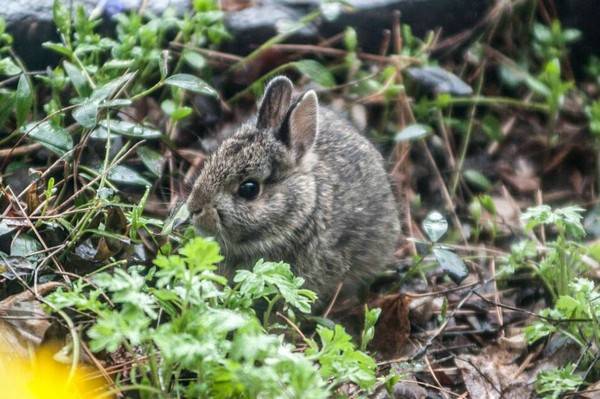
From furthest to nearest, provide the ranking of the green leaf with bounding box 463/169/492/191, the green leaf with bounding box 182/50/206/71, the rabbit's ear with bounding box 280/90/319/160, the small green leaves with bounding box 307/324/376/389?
the green leaf with bounding box 463/169/492/191 → the green leaf with bounding box 182/50/206/71 → the rabbit's ear with bounding box 280/90/319/160 → the small green leaves with bounding box 307/324/376/389

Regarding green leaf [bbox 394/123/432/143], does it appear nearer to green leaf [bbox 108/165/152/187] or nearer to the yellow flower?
green leaf [bbox 108/165/152/187]

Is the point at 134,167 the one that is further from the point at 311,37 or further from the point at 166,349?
the point at 166,349

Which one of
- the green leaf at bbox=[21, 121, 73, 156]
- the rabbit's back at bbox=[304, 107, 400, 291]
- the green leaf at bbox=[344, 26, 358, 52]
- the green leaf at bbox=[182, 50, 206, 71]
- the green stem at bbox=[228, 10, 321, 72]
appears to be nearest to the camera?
the green leaf at bbox=[21, 121, 73, 156]

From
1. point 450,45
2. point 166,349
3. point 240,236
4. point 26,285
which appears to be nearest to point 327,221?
point 240,236

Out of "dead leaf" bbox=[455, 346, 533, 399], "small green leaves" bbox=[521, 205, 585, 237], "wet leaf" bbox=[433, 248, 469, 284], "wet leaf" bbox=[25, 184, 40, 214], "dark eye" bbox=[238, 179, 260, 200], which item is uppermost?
"wet leaf" bbox=[25, 184, 40, 214]

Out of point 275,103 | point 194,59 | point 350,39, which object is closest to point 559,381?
point 275,103

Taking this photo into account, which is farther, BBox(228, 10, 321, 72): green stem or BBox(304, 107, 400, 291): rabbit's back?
BBox(228, 10, 321, 72): green stem

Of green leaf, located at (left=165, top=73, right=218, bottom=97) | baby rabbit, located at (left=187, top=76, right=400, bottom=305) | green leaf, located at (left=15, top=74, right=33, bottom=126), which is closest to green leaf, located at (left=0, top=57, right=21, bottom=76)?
green leaf, located at (left=15, top=74, right=33, bottom=126)
